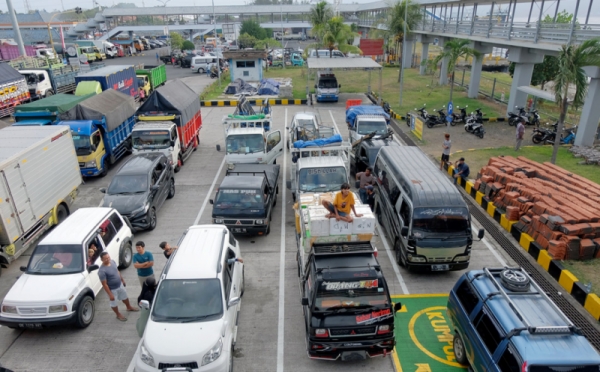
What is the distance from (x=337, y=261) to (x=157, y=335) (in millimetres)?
3458

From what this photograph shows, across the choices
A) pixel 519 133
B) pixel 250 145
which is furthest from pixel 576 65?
pixel 250 145

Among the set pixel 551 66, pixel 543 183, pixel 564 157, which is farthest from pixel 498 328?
pixel 551 66

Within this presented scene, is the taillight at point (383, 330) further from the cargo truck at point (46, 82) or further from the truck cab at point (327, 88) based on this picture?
the cargo truck at point (46, 82)

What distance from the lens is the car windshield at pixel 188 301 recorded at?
7221 mm

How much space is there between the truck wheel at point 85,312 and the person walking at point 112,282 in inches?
17.9

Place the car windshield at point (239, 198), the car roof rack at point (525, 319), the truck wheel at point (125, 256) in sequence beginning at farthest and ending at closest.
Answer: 1. the car windshield at point (239, 198)
2. the truck wheel at point (125, 256)
3. the car roof rack at point (525, 319)

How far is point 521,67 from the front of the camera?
2364 cm

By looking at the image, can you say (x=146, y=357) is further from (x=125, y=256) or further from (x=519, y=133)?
(x=519, y=133)

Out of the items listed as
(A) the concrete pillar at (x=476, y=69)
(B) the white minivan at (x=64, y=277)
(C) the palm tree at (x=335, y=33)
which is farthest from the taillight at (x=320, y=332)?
(C) the palm tree at (x=335, y=33)

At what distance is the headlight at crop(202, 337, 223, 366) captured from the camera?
6.64m

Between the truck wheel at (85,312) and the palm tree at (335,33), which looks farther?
the palm tree at (335,33)

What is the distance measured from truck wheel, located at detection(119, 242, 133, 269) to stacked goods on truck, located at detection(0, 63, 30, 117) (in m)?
20.3

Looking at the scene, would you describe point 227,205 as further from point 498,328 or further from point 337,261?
point 498,328

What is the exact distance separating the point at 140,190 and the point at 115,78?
56.2 feet
